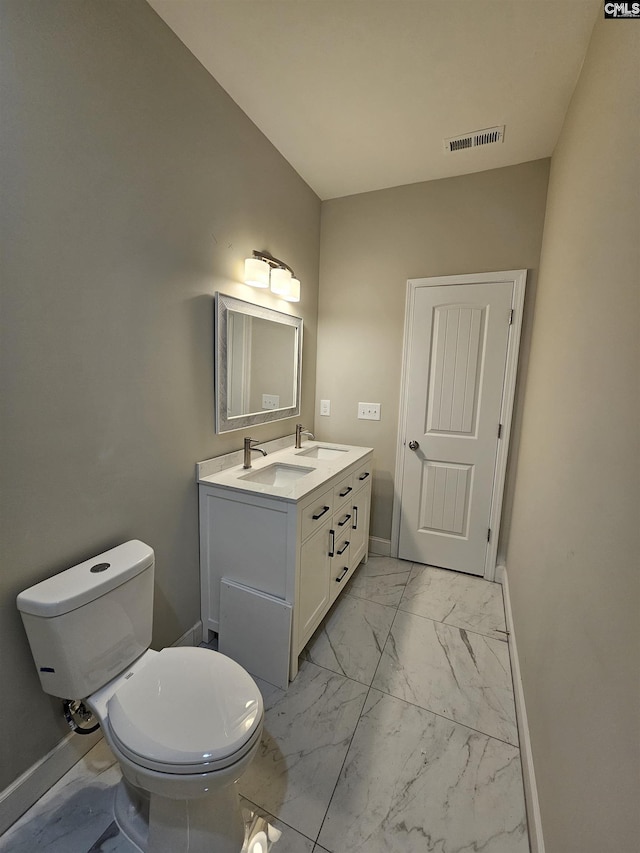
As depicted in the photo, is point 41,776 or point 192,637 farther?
point 192,637

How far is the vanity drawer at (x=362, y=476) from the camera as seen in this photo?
7.20 feet

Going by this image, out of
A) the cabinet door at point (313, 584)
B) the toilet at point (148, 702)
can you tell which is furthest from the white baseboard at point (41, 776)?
the cabinet door at point (313, 584)

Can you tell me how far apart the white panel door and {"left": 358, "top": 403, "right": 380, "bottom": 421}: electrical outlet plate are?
0.77ft

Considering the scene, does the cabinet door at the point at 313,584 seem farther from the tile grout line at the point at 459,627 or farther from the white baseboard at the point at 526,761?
the white baseboard at the point at 526,761

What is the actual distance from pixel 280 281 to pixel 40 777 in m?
2.24

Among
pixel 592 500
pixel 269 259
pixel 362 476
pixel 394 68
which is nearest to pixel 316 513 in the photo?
pixel 362 476

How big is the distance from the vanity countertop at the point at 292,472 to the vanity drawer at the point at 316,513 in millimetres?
83

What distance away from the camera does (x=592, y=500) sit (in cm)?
91

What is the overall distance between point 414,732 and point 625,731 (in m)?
1.04

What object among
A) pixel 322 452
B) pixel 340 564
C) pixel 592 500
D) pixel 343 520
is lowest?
pixel 340 564

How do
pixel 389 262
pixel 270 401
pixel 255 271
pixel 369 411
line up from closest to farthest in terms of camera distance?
pixel 255 271, pixel 270 401, pixel 389 262, pixel 369 411

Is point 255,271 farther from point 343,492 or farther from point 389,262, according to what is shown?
point 343,492

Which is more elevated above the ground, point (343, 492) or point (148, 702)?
point (343, 492)

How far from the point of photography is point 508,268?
7.20 feet
